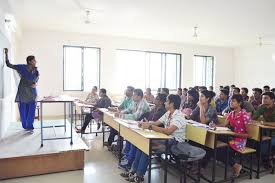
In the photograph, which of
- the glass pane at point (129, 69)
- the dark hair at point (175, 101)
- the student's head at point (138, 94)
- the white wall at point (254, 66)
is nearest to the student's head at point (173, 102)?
the dark hair at point (175, 101)

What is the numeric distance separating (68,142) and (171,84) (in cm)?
670

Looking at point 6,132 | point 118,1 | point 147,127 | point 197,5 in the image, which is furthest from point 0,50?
point 197,5

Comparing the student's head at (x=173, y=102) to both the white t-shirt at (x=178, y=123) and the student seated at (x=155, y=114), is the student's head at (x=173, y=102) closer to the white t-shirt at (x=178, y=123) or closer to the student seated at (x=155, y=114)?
the white t-shirt at (x=178, y=123)

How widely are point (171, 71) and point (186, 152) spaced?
7272 millimetres

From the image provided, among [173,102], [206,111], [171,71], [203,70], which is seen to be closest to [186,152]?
[173,102]

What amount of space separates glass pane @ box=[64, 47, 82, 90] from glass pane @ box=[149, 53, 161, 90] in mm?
2804

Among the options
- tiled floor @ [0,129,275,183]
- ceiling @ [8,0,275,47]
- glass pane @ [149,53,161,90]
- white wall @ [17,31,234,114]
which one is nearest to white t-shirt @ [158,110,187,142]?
tiled floor @ [0,129,275,183]

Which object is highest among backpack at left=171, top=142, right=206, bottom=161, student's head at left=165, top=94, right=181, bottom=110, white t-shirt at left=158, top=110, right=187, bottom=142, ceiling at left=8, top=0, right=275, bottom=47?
ceiling at left=8, top=0, right=275, bottom=47

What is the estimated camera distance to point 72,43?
787 cm

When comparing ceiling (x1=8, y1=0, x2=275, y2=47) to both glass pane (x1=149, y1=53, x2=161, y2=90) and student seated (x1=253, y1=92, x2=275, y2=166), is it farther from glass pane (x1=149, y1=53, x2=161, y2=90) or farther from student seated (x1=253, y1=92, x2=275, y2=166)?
student seated (x1=253, y1=92, x2=275, y2=166)

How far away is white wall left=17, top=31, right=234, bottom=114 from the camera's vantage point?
7.45 meters

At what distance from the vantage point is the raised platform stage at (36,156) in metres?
3.08

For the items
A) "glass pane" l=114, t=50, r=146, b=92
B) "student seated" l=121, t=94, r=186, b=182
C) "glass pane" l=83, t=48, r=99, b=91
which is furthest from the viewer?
"glass pane" l=114, t=50, r=146, b=92

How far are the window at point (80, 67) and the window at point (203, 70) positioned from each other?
174 inches
